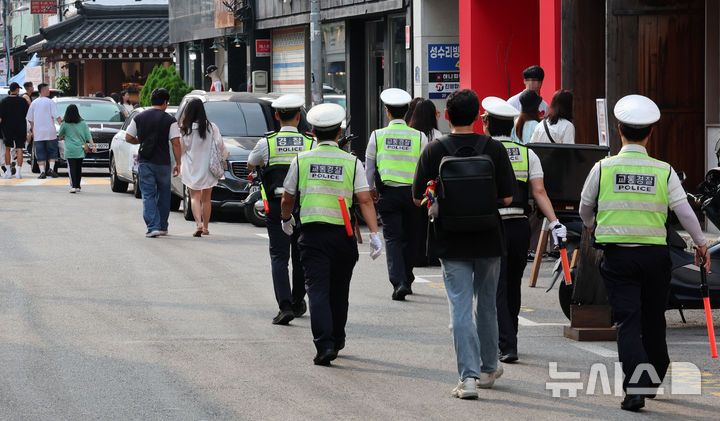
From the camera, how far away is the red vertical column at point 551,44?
59.3 feet

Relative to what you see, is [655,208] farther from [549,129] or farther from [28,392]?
[549,129]

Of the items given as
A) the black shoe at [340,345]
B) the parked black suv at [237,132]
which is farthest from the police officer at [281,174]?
the parked black suv at [237,132]

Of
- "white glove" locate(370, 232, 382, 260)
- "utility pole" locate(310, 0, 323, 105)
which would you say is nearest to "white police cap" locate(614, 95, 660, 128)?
"white glove" locate(370, 232, 382, 260)

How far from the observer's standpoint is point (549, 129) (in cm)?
1299

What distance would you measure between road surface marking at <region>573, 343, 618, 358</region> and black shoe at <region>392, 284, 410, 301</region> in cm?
237

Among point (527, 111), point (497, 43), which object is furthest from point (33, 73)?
point (527, 111)

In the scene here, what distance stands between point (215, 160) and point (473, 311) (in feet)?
30.2

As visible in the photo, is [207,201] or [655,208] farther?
[207,201]

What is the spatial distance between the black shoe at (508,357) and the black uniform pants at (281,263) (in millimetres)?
2147

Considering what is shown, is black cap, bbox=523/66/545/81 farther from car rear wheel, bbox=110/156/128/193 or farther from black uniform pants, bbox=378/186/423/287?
car rear wheel, bbox=110/156/128/193

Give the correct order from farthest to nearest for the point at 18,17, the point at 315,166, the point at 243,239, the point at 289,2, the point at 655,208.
A: the point at 18,17 → the point at 289,2 → the point at 243,239 → the point at 315,166 → the point at 655,208

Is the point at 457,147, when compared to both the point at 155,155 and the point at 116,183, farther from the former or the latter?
the point at 116,183

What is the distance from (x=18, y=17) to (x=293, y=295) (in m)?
78.2

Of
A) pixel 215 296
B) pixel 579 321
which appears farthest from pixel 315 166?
pixel 215 296
